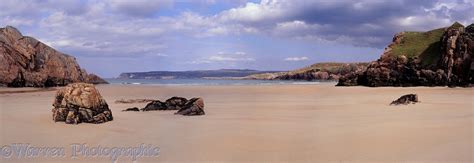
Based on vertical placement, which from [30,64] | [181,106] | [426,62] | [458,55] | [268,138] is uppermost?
[458,55]

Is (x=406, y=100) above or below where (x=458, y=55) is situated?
below

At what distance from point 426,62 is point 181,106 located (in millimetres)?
38314

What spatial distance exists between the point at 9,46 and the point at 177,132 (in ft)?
138

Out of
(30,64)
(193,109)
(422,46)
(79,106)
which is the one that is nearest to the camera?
(79,106)

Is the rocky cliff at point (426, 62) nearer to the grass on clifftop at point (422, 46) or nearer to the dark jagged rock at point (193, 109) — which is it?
the grass on clifftop at point (422, 46)

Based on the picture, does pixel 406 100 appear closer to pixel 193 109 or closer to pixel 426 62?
pixel 193 109

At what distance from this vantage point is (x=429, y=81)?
40.8 m

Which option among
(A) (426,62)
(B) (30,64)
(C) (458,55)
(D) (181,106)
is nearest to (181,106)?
(D) (181,106)

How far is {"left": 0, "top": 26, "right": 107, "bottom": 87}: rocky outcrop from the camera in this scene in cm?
4047

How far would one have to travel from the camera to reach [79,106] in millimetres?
9344

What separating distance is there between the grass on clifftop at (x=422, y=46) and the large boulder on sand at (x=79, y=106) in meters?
41.7

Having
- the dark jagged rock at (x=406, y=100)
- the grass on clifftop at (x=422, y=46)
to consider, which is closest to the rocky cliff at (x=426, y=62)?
the grass on clifftop at (x=422, y=46)

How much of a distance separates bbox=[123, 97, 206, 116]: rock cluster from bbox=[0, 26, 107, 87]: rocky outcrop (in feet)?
104

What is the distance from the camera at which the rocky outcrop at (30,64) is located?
40.5 metres
